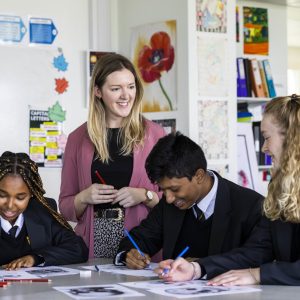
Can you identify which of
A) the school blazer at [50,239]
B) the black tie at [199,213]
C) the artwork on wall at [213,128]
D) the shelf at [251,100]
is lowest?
the school blazer at [50,239]

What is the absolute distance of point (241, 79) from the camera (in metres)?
5.48

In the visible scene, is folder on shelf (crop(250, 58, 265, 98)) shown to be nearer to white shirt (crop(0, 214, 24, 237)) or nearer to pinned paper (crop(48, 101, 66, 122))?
pinned paper (crop(48, 101, 66, 122))

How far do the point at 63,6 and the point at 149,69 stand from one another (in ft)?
2.49

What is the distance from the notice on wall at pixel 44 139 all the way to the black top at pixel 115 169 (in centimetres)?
183

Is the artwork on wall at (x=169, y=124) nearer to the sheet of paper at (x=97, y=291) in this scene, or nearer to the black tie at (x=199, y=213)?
the black tie at (x=199, y=213)

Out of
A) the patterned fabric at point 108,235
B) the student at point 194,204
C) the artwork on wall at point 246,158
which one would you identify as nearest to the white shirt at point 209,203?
the student at point 194,204

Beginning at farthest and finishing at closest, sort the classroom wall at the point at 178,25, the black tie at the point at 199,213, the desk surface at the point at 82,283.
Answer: the classroom wall at the point at 178,25 < the black tie at the point at 199,213 < the desk surface at the point at 82,283

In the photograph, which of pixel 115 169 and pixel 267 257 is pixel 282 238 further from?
pixel 115 169

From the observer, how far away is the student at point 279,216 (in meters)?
2.19

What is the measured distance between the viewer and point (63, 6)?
4973 mm

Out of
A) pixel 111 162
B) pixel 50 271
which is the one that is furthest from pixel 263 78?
pixel 50 271

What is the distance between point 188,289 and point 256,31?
3864 mm

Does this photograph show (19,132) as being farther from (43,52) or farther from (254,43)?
(254,43)

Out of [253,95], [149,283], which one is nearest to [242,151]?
[253,95]
